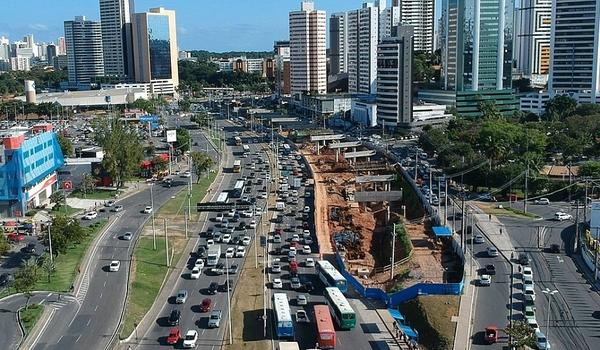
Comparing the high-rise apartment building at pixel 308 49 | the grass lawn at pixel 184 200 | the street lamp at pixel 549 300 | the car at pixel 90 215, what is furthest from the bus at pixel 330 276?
the high-rise apartment building at pixel 308 49

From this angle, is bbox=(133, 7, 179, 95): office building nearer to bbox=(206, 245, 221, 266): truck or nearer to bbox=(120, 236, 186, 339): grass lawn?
bbox=(120, 236, 186, 339): grass lawn

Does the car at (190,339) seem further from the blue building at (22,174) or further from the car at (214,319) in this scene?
the blue building at (22,174)

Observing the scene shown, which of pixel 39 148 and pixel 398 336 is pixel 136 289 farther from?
pixel 39 148

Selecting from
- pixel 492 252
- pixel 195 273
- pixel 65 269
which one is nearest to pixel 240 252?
pixel 195 273

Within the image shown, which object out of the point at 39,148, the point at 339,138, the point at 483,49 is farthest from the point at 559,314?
the point at 483,49

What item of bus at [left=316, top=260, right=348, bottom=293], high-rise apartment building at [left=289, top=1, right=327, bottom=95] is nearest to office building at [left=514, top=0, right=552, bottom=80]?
high-rise apartment building at [left=289, top=1, right=327, bottom=95]

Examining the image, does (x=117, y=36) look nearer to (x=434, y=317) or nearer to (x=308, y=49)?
(x=308, y=49)

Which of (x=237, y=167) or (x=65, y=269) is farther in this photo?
(x=237, y=167)
